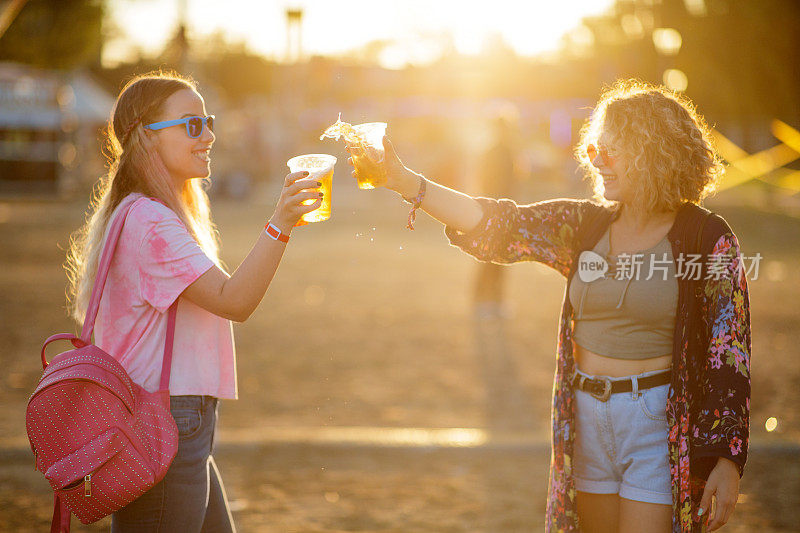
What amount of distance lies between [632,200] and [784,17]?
1798cm

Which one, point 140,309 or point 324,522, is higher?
point 140,309

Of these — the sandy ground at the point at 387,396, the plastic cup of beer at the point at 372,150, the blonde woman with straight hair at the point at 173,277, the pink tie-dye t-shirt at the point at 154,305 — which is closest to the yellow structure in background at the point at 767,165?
the sandy ground at the point at 387,396

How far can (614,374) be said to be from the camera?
263 centimetres

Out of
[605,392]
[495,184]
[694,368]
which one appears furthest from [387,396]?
[694,368]

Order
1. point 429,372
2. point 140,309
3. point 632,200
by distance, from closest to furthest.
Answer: point 140,309
point 632,200
point 429,372

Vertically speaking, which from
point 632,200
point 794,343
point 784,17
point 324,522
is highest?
point 784,17

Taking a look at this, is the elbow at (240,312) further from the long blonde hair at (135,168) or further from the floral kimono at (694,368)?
the floral kimono at (694,368)

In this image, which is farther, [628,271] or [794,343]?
[794,343]

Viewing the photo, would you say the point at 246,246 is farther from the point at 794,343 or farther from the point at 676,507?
the point at 676,507

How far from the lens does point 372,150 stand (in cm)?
262

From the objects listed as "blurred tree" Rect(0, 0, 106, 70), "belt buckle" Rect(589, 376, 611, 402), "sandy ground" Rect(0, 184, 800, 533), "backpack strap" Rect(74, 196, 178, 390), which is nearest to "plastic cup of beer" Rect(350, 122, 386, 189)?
"backpack strap" Rect(74, 196, 178, 390)

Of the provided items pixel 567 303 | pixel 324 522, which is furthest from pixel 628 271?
pixel 324 522

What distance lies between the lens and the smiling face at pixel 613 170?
269 centimetres

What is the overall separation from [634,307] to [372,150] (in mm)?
947
